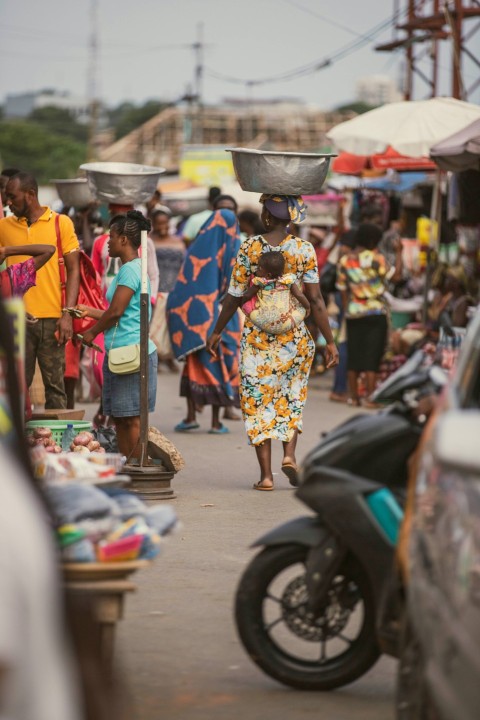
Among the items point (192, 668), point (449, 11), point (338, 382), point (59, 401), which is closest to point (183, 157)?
point (449, 11)

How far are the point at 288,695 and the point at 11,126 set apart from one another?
356ft

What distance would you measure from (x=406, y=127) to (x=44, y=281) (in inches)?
264

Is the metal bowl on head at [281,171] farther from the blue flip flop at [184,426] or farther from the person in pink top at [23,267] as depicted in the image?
the blue flip flop at [184,426]

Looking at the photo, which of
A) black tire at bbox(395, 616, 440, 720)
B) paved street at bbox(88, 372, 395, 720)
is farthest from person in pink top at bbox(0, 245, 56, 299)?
black tire at bbox(395, 616, 440, 720)

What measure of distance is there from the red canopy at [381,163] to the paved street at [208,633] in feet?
27.7

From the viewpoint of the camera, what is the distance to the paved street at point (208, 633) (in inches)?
213

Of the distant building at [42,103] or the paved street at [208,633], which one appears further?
the distant building at [42,103]

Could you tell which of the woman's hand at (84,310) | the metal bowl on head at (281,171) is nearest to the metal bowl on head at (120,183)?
the metal bowl on head at (281,171)

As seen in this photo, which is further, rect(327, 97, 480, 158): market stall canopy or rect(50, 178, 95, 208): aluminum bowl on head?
rect(327, 97, 480, 158): market stall canopy

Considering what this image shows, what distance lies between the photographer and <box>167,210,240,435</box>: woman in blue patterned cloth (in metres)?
13.0

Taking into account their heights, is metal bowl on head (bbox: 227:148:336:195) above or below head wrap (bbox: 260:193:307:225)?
above

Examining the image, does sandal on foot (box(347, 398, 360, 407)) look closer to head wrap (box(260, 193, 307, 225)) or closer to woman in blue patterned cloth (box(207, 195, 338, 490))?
woman in blue patterned cloth (box(207, 195, 338, 490))

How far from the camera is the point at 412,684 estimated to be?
4.53 meters

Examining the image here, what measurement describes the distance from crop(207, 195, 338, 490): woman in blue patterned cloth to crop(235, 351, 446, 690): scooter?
4.39 meters
